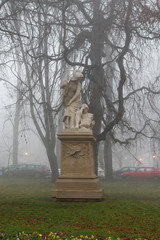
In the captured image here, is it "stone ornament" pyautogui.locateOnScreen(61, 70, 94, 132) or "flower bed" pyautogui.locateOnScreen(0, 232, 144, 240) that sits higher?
"stone ornament" pyautogui.locateOnScreen(61, 70, 94, 132)

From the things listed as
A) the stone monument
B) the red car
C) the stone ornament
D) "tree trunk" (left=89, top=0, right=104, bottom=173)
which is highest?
"tree trunk" (left=89, top=0, right=104, bottom=173)

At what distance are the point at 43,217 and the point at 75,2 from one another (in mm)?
9160

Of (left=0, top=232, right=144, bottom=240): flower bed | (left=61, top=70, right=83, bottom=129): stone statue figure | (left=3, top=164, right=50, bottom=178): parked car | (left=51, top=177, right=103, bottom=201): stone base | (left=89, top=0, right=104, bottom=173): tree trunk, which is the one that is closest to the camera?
(left=0, top=232, right=144, bottom=240): flower bed

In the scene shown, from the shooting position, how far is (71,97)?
10.9 m

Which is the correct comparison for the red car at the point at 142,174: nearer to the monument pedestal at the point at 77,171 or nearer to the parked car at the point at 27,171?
the parked car at the point at 27,171

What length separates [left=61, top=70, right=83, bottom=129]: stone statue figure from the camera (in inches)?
413

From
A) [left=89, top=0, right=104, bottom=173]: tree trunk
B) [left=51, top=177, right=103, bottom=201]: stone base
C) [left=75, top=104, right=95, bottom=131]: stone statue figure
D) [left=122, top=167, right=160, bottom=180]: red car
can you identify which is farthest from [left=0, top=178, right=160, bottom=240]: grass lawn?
[left=122, top=167, right=160, bottom=180]: red car

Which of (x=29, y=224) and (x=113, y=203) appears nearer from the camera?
(x=29, y=224)

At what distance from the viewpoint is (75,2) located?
1282 centimetres

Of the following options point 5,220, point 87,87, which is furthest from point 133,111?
point 5,220

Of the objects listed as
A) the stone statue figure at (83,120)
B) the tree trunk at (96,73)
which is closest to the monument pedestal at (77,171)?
the stone statue figure at (83,120)

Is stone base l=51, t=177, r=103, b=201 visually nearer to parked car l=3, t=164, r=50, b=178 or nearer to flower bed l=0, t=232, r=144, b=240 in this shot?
flower bed l=0, t=232, r=144, b=240

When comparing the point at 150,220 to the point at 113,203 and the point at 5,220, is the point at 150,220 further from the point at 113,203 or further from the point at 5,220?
the point at 5,220

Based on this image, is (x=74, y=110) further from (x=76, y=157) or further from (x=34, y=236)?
(x=34, y=236)
